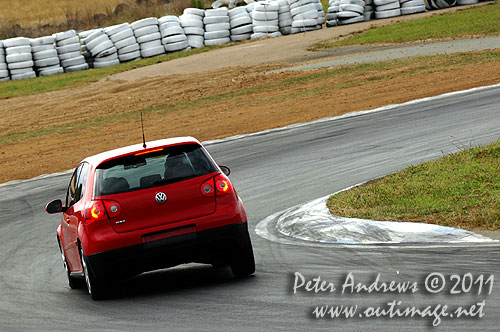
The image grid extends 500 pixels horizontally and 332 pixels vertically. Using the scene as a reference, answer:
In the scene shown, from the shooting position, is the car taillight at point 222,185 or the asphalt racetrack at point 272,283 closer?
the asphalt racetrack at point 272,283

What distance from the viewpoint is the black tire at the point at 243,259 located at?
26.9 feet

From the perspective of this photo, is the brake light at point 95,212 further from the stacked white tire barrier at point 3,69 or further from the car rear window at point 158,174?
the stacked white tire barrier at point 3,69

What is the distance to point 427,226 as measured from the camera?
30.1 feet

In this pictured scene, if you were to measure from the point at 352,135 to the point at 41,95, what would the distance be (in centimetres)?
1996

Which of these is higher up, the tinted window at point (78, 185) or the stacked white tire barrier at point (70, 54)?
the tinted window at point (78, 185)

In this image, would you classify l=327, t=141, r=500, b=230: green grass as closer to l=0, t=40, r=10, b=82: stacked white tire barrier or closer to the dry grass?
l=0, t=40, r=10, b=82: stacked white tire barrier

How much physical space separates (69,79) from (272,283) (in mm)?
32926

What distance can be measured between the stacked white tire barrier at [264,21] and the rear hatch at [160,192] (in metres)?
36.6

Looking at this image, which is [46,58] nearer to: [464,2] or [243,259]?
[464,2]

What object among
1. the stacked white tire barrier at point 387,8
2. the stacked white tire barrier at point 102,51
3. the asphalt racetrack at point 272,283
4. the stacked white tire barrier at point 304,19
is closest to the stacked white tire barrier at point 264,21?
the stacked white tire barrier at point 304,19

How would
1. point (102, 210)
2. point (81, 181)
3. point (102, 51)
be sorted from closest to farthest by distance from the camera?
1. point (102, 210)
2. point (81, 181)
3. point (102, 51)

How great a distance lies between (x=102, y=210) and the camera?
8.04 metres

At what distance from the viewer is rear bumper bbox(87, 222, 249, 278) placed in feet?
26.0

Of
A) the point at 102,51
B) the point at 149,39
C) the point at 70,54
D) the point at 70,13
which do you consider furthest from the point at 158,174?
the point at 70,13
